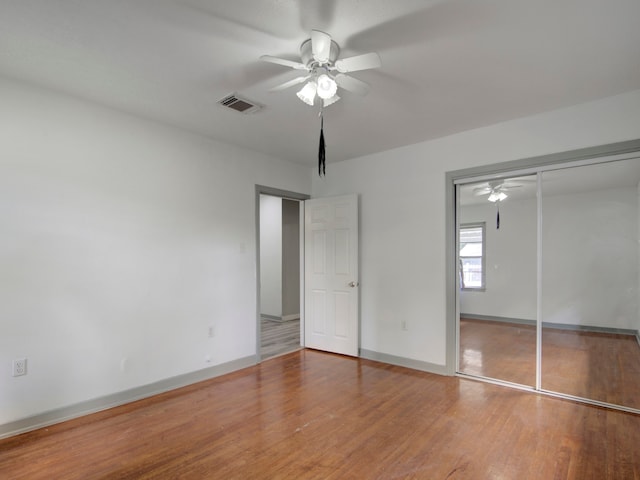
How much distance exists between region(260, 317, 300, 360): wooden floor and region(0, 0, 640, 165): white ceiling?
3126 millimetres

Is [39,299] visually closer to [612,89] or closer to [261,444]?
[261,444]

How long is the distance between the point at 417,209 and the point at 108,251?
3.31 m

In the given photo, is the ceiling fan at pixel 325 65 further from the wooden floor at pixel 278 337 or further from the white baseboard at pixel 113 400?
the wooden floor at pixel 278 337

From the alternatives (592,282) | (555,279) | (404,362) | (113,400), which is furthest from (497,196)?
(113,400)

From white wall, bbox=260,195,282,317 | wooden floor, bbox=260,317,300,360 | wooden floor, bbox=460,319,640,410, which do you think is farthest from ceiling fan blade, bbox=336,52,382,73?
white wall, bbox=260,195,282,317

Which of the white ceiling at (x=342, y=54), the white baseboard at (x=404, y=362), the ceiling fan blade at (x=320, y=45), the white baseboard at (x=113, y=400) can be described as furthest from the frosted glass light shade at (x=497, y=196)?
the white baseboard at (x=113, y=400)

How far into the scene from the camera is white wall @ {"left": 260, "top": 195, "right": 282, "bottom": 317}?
705 cm

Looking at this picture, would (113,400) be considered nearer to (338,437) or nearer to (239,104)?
(338,437)

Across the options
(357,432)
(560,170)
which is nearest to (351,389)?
(357,432)

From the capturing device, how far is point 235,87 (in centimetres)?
278

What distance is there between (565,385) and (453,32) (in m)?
3.28

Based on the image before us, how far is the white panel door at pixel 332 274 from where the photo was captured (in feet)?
15.1

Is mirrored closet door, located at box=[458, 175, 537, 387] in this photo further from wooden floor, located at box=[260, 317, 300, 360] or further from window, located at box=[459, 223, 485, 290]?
wooden floor, located at box=[260, 317, 300, 360]

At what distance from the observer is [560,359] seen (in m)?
3.36
